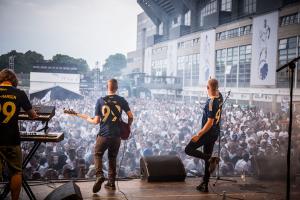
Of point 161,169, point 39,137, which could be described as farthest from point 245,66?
point 39,137

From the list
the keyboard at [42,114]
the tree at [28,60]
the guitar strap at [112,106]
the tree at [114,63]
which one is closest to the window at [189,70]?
the tree at [114,63]

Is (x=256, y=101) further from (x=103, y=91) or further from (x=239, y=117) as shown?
(x=103, y=91)

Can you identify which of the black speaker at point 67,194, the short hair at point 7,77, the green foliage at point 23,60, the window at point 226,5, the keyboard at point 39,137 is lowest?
the black speaker at point 67,194

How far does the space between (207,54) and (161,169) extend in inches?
531

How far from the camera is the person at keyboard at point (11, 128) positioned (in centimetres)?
278

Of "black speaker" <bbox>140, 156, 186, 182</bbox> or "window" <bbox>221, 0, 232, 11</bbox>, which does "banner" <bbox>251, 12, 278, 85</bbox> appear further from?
"black speaker" <bbox>140, 156, 186, 182</bbox>

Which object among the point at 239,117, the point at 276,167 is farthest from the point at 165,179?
the point at 239,117

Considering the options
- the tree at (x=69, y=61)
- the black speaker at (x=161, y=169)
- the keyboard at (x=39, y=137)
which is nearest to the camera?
the keyboard at (x=39, y=137)

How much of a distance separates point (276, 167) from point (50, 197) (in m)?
3.51

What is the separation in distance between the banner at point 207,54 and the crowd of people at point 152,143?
175 inches

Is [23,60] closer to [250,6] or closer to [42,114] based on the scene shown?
[42,114]

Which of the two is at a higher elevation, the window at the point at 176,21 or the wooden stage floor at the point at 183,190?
the window at the point at 176,21

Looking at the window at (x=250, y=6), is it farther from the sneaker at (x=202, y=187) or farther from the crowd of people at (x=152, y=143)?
the sneaker at (x=202, y=187)

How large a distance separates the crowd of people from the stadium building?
3099 mm
